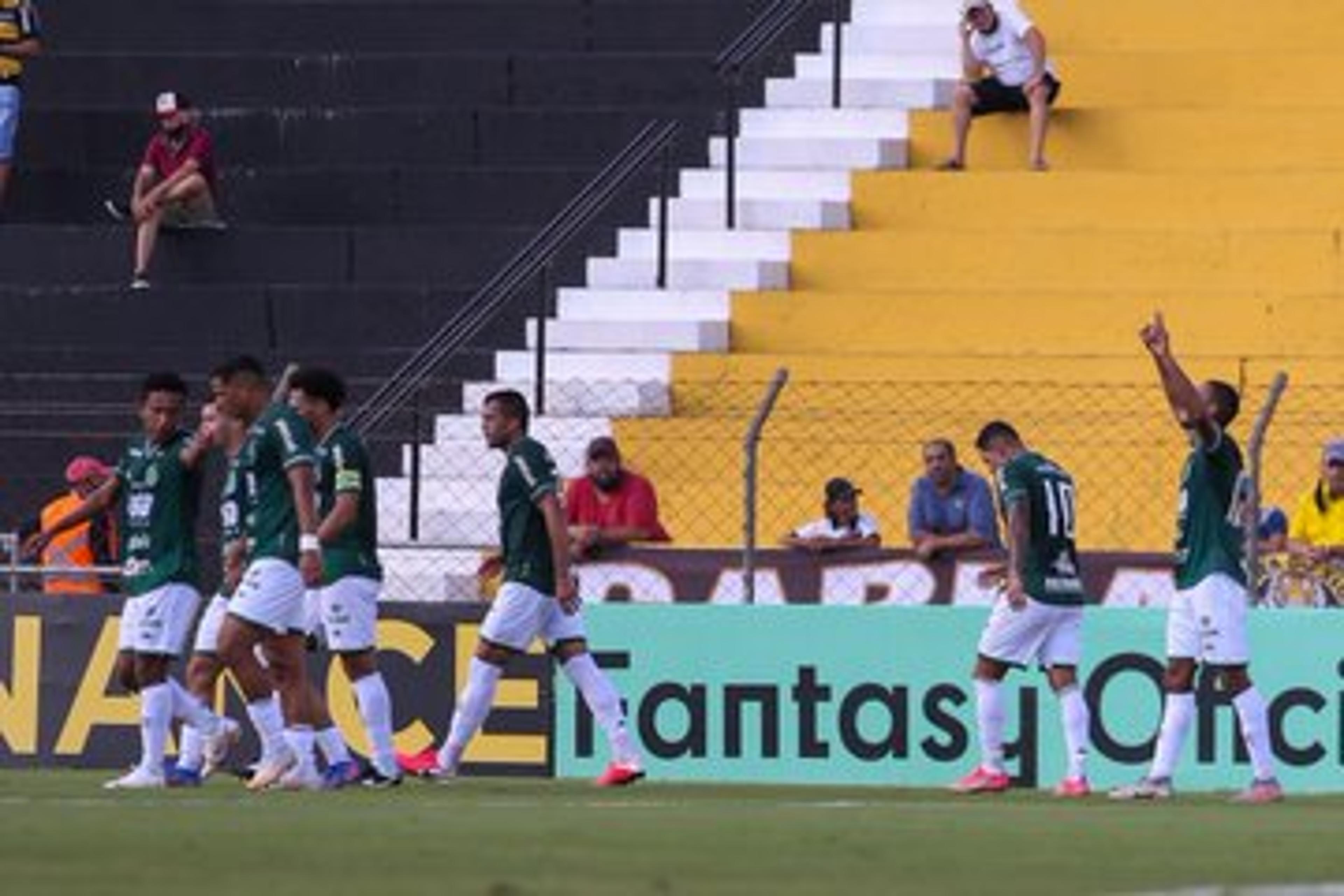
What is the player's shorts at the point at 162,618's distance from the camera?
22703mm

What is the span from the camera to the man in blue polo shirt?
2602cm

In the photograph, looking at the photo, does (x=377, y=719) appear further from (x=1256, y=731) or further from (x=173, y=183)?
(x=173, y=183)

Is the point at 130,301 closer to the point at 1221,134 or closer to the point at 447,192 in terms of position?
the point at 447,192

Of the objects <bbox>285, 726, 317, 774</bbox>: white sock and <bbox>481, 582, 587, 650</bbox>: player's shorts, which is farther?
<bbox>481, 582, 587, 650</bbox>: player's shorts

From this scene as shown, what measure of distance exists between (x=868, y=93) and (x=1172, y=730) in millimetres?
10688

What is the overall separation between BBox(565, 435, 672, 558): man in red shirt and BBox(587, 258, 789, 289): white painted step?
4268mm

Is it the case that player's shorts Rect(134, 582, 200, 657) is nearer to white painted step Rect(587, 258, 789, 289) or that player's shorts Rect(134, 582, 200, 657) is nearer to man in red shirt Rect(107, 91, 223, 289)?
white painted step Rect(587, 258, 789, 289)

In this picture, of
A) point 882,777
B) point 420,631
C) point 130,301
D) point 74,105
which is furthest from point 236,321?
point 882,777

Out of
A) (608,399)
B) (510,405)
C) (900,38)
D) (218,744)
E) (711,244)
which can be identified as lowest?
(218,744)

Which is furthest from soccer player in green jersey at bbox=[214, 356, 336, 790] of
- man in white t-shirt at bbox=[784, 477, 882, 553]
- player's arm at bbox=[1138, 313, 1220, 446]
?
man in white t-shirt at bbox=[784, 477, 882, 553]

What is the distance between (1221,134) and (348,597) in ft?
33.8

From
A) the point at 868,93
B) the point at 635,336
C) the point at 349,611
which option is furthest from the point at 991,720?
the point at 868,93

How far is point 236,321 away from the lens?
31.2m

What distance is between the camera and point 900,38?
32844 mm
